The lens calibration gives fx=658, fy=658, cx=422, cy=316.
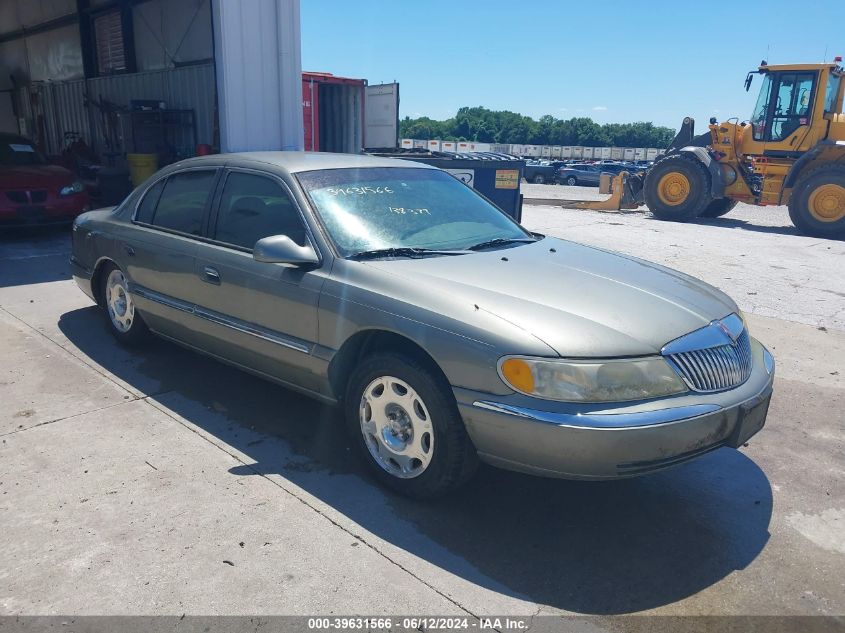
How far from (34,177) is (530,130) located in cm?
9682

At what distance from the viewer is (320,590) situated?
254cm

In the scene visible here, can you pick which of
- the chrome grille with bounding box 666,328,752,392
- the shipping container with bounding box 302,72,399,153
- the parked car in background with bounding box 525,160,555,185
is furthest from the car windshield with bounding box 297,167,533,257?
the parked car in background with bounding box 525,160,555,185

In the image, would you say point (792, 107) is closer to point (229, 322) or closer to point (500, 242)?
point (500, 242)

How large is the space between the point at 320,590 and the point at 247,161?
2650 millimetres

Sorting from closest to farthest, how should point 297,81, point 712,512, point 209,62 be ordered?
point 712,512 → point 297,81 → point 209,62

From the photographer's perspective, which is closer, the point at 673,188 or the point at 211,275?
the point at 211,275

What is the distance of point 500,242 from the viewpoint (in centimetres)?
391

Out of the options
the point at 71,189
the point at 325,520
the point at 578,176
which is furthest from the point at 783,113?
the point at 578,176

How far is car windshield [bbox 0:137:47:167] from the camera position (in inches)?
401

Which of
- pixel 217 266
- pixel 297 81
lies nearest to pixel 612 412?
pixel 217 266

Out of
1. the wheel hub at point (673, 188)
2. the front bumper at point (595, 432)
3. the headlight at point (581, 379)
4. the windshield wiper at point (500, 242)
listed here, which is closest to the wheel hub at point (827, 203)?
the wheel hub at point (673, 188)

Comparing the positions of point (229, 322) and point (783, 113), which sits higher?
point (783, 113)

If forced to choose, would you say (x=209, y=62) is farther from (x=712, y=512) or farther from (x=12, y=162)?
(x=712, y=512)

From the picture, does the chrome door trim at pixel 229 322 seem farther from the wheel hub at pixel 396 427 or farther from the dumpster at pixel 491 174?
the dumpster at pixel 491 174
